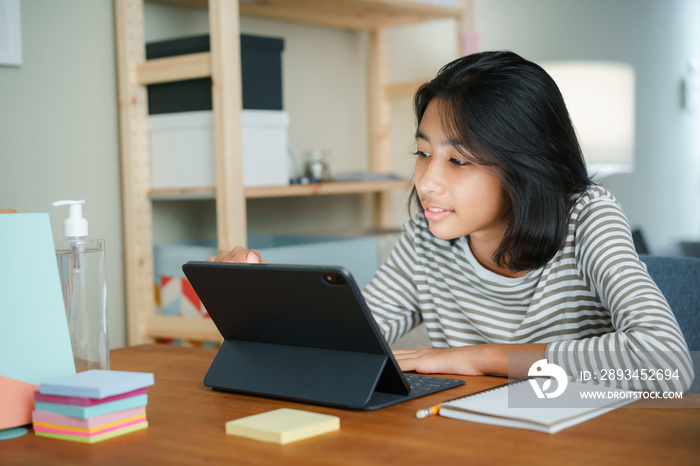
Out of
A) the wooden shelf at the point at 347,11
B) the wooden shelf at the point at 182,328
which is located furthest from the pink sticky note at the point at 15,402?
the wooden shelf at the point at 347,11

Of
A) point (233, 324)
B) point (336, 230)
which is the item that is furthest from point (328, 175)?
point (233, 324)

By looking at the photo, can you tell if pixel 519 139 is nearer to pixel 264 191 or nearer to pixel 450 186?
pixel 450 186

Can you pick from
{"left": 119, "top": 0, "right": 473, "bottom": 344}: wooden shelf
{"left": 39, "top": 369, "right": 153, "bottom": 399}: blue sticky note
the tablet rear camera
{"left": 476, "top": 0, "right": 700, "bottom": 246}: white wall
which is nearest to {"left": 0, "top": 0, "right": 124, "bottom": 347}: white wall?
{"left": 119, "top": 0, "right": 473, "bottom": 344}: wooden shelf

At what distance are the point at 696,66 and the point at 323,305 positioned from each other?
4.45 meters

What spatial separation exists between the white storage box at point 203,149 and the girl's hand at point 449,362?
109 cm

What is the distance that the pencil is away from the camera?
798mm

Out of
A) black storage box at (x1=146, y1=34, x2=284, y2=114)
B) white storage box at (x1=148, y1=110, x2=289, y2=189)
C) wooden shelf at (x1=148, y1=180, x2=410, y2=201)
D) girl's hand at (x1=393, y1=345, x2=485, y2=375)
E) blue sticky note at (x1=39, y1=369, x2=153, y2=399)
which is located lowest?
girl's hand at (x1=393, y1=345, x2=485, y2=375)

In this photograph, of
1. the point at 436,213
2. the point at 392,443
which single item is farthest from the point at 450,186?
the point at 392,443

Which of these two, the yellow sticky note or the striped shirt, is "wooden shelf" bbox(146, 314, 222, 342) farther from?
the yellow sticky note

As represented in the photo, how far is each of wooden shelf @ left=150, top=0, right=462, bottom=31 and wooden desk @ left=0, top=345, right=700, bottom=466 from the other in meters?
1.71

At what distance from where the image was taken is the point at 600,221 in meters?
1.18

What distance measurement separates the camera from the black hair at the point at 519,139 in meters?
1.19

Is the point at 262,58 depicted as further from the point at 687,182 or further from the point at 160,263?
the point at 687,182

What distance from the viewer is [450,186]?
118cm
